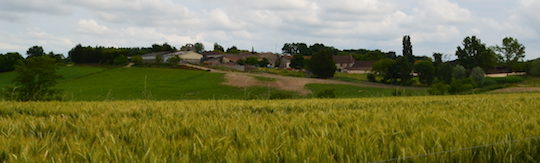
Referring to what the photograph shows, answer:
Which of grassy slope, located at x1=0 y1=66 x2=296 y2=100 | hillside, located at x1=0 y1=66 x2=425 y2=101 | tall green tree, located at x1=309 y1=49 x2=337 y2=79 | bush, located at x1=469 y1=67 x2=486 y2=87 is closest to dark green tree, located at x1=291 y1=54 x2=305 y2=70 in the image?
tall green tree, located at x1=309 y1=49 x2=337 y2=79

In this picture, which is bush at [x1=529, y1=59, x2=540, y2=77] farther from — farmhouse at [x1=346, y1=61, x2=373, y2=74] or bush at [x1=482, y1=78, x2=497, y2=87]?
farmhouse at [x1=346, y1=61, x2=373, y2=74]

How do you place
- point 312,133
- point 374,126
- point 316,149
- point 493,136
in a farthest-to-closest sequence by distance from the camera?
point 374,126 < point 312,133 < point 493,136 < point 316,149

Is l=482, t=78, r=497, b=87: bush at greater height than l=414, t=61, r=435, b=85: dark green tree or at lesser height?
lesser

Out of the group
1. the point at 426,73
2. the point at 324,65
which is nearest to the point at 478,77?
the point at 426,73

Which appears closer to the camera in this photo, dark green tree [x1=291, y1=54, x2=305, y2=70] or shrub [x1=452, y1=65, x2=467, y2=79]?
shrub [x1=452, y1=65, x2=467, y2=79]

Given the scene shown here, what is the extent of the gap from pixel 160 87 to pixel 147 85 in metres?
4.19

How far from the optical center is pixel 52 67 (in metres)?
43.0

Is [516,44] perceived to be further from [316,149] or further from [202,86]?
[316,149]

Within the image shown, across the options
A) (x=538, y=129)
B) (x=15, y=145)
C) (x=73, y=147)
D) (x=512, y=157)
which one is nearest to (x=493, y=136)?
(x=512, y=157)

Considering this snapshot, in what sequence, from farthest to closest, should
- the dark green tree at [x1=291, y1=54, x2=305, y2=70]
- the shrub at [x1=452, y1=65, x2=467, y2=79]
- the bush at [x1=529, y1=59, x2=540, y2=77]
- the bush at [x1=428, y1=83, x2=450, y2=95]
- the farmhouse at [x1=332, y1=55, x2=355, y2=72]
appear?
the farmhouse at [x1=332, y1=55, x2=355, y2=72] → the dark green tree at [x1=291, y1=54, x2=305, y2=70] → the bush at [x1=529, y1=59, x2=540, y2=77] → the shrub at [x1=452, y1=65, x2=467, y2=79] → the bush at [x1=428, y1=83, x2=450, y2=95]

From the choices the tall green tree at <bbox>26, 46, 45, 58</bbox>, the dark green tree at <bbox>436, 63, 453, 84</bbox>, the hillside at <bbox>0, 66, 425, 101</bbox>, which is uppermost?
the tall green tree at <bbox>26, 46, 45, 58</bbox>

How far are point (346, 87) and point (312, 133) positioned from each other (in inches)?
2808

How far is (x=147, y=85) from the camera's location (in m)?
75.4

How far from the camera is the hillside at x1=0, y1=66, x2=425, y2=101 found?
6100 cm
